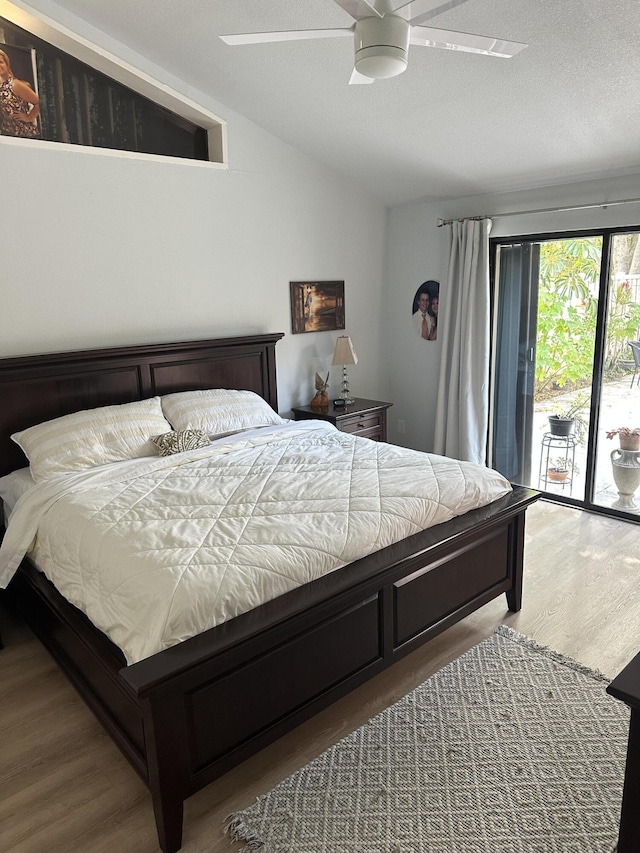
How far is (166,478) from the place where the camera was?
282 cm

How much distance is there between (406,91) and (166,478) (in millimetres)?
2347

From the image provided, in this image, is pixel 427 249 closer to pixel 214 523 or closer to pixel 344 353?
pixel 344 353

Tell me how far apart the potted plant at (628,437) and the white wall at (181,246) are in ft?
6.63

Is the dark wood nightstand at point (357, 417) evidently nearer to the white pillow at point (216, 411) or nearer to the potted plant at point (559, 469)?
the white pillow at point (216, 411)

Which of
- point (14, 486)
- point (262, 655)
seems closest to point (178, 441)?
point (14, 486)

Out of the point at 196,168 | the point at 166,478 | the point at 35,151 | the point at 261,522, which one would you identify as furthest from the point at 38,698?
the point at 196,168

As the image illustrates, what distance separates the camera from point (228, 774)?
6.89 feet

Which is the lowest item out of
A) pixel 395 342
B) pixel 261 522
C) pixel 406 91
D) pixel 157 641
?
pixel 157 641

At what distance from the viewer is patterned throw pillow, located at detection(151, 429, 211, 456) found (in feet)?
10.4

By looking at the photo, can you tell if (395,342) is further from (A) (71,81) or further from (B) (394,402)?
(A) (71,81)

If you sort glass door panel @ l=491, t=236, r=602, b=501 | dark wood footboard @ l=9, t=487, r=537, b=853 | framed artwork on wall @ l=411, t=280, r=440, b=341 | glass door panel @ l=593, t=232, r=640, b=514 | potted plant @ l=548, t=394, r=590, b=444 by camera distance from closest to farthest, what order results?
dark wood footboard @ l=9, t=487, r=537, b=853, glass door panel @ l=593, t=232, r=640, b=514, glass door panel @ l=491, t=236, r=602, b=501, potted plant @ l=548, t=394, r=590, b=444, framed artwork on wall @ l=411, t=280, r=440, b=341

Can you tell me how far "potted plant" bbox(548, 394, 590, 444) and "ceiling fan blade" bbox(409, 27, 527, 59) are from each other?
2.73 meters

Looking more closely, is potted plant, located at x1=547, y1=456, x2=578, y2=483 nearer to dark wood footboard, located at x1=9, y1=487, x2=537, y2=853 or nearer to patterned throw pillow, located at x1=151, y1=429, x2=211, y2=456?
dark wood footboard, located at x1=9, y1=487, x2=537, y2=853

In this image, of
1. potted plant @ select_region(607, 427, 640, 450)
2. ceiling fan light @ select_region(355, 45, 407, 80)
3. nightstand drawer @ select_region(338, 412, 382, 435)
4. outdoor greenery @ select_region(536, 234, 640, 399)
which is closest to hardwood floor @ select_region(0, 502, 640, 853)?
potted plant @ select_region(607, 427, 640, 450)
